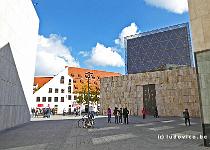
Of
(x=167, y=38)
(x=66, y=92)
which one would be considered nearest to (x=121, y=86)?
(x=66, y=92)

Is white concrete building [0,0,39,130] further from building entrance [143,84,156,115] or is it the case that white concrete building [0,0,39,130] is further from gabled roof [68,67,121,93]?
gabled roof [68,67,121,93]

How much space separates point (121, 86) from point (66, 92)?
31.4m

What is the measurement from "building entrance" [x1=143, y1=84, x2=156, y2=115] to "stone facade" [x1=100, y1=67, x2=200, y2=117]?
0.66 meters

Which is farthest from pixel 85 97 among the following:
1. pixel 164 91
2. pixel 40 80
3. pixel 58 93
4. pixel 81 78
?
pixel 40 80

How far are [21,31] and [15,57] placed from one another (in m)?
3.33

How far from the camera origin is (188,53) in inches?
2566

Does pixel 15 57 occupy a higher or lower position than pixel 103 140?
higher

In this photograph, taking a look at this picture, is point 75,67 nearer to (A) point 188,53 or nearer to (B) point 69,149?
(A) point 188,53

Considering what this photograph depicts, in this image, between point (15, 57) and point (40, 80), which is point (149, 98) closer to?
point (15, 57)

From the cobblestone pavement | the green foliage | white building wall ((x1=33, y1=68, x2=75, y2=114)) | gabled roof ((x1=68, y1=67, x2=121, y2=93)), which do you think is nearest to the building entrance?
the cobblestone pavement

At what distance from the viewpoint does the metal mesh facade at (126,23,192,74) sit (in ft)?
215

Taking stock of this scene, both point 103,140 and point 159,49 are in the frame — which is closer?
point 103,140

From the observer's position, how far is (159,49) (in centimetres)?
7088

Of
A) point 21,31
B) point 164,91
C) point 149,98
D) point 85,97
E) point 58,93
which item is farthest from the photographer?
point 58,93
